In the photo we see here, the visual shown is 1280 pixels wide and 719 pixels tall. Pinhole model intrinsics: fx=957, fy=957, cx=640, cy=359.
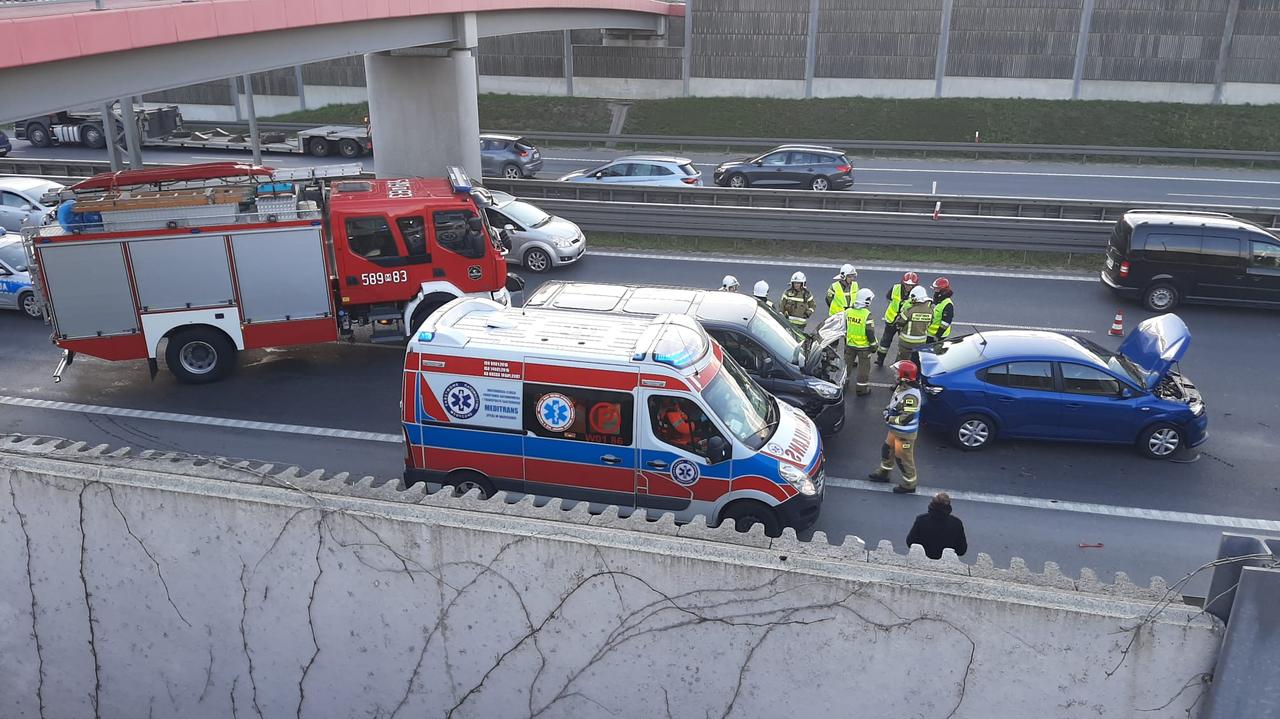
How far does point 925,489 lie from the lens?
421 inches

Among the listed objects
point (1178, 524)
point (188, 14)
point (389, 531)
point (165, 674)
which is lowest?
point (1178, 524)

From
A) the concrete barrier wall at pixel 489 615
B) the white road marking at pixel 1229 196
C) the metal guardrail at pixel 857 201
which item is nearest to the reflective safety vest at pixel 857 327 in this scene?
the concrete barrier wall at pixel 489 615

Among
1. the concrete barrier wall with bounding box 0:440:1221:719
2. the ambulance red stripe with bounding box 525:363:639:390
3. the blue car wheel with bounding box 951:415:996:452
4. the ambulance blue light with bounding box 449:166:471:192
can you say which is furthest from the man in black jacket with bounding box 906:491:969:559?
the ambulance blue light with bounding box 449:166:471:192

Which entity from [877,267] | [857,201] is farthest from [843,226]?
[857,201]

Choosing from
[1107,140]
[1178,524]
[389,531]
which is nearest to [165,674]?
[389,531]

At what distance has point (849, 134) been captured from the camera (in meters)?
36.2

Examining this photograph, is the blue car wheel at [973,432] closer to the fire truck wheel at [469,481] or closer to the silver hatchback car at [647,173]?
the fire truck wheel at [469,481]

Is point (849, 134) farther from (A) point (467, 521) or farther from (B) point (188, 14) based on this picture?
(A) point (467, 521)

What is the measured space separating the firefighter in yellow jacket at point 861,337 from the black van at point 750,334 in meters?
1.14

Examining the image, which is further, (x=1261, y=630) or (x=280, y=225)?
(x=280, y=225)

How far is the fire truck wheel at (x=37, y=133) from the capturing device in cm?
3484

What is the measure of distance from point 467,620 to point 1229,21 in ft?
131

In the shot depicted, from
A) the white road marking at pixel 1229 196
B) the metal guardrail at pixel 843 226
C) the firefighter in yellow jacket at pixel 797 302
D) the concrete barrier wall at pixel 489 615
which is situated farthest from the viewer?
the white road marking at pixel 1229 196

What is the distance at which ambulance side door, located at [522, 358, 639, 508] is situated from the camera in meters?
8.85
